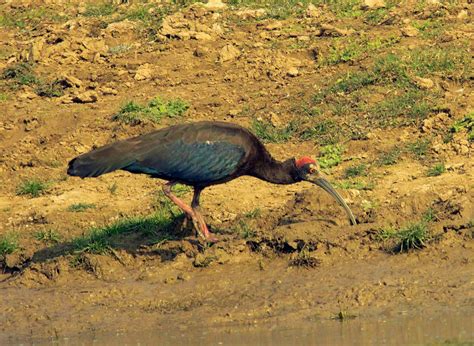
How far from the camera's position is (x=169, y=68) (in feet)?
53.8

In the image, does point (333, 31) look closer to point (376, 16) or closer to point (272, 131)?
point (376, 16)

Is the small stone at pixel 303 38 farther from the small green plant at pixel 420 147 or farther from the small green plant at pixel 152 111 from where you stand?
the small green plant at pixel 420 147

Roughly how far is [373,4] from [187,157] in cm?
A: 672

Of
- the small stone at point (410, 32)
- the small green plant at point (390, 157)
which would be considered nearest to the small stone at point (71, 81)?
the small stone at point (410, 32)

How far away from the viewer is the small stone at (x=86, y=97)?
1587cm

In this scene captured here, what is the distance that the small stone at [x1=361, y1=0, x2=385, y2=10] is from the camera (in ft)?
57.0

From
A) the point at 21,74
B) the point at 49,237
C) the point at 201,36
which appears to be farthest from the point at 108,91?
the point at 49,237

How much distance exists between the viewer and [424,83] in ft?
47.1

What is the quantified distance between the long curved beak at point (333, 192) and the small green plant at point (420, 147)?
174 centimetres

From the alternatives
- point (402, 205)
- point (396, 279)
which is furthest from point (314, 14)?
point (396, 279)

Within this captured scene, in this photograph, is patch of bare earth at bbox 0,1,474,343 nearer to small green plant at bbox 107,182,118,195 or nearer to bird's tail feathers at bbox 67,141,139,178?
small green plant at bbox 107,182,118,195

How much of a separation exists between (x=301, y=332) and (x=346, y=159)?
12.5 feet

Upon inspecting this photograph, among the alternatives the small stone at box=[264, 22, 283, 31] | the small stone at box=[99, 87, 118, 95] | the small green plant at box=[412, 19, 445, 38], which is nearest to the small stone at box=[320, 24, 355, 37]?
the small stone at box=[264, 22, 283, 31]

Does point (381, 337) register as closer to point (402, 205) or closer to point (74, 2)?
point (402, 205)
